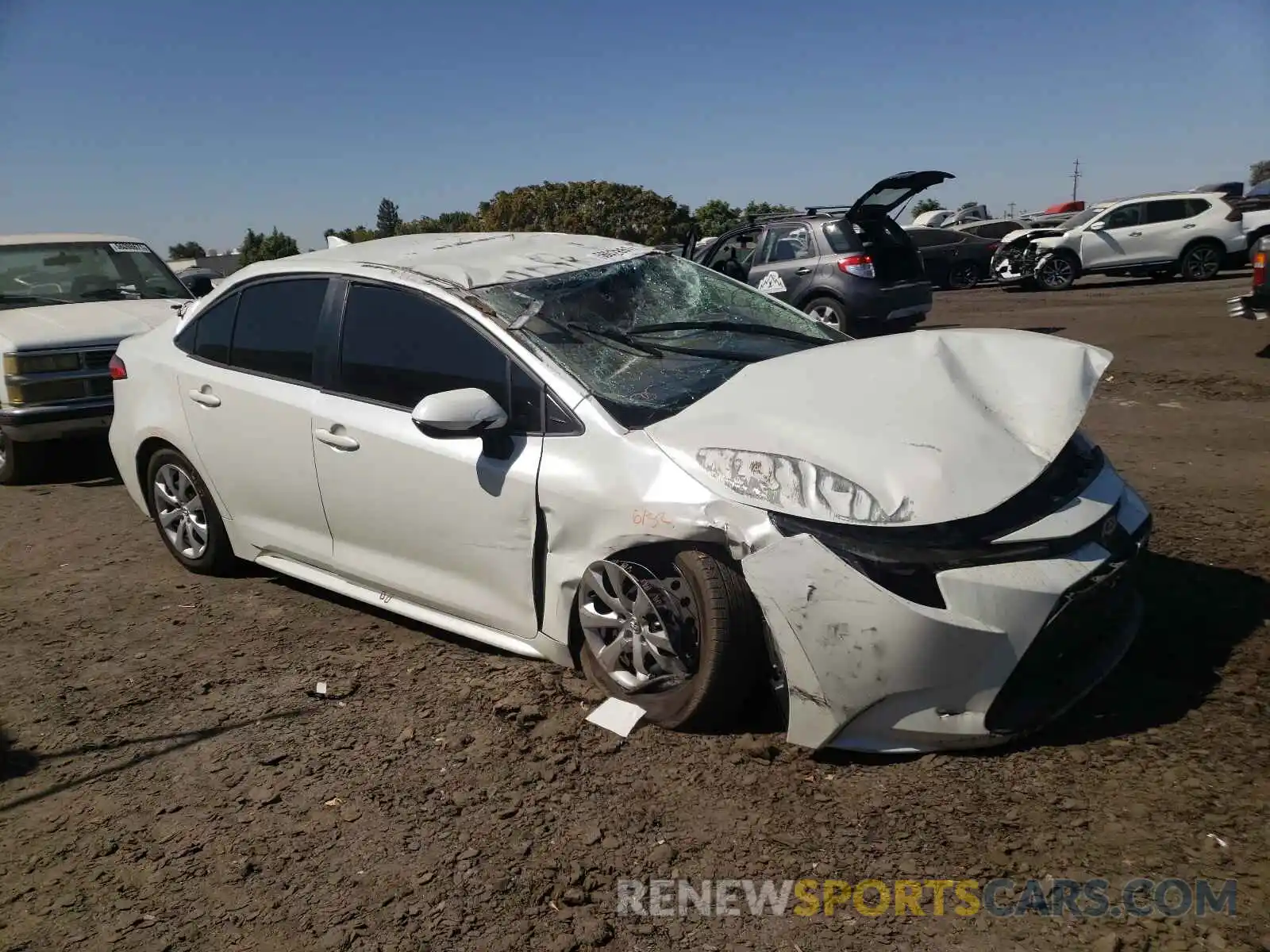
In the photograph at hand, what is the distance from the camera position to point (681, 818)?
2.98m

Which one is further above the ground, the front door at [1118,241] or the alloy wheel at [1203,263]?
the front door at [1118,241]

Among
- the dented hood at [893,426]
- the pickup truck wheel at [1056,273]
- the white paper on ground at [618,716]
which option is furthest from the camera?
the pickup truck wheel at [1056,273]

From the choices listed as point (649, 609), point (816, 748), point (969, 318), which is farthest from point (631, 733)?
point (969, 318)

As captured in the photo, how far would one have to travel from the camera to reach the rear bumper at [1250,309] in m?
9.25

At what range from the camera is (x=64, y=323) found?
7.83 metres

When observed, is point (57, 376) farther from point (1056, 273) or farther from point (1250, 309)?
point (1056, 273)

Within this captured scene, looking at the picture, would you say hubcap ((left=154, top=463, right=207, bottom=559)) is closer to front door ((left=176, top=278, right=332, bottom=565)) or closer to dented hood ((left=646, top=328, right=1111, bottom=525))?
front door ((left=176, top=278, right=332, bottom=565))

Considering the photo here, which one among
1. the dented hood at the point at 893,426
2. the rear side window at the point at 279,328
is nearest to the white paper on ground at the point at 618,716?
the dented hood at the point at 893,426

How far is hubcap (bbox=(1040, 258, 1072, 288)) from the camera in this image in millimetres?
20609

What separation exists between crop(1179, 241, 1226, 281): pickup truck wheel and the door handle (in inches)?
760

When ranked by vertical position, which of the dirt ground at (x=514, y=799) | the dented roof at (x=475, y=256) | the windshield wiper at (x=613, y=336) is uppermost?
the dented roof at (x=475, y=256)

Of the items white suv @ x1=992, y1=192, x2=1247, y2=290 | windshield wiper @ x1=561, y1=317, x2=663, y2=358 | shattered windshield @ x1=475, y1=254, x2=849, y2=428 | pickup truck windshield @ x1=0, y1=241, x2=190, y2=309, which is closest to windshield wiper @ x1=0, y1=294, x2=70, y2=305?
pickup truck windshield @ x1=0, y1=241, x2=190, y2=309

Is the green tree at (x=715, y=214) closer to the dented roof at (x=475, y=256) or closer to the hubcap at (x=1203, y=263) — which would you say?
the hubcap at (x=1203, y=263)

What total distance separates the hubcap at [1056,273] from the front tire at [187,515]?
19118 millimetres
